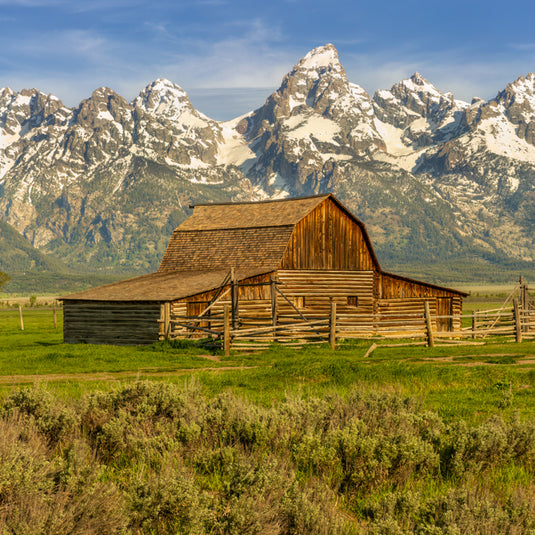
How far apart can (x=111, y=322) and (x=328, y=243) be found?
14838 mm

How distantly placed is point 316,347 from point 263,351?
2459 mm

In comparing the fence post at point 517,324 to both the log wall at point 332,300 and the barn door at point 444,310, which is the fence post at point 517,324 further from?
the barn door at point 444,310

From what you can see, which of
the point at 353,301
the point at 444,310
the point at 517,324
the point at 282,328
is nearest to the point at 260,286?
the point at 282,328

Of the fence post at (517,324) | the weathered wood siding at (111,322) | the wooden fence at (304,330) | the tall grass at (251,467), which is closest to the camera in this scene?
the tall grass at (251,467)

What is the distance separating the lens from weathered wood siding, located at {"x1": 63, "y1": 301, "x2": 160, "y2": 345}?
109 feet

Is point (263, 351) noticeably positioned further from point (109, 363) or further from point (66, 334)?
point (66, 334)

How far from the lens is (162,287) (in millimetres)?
35781

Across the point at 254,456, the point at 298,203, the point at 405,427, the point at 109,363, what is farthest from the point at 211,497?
the point at 298,203

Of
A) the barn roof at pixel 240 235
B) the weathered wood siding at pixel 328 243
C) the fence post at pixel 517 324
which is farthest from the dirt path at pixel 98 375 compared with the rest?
the weathered wood siding at pixel 328 243

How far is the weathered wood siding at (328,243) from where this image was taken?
1604 inches

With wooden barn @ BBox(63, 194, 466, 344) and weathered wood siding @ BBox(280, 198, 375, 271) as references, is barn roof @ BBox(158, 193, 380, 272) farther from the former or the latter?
weathered wood siding @ BBox(280, 198, 375, 271)

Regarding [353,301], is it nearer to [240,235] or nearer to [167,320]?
[240,235]

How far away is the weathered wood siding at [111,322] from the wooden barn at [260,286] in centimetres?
5

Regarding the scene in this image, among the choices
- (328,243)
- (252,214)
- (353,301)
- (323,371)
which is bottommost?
(323,371)
